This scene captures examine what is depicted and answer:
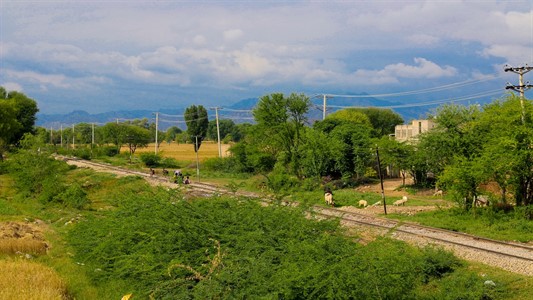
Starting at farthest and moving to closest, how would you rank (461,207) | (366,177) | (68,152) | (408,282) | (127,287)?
(68,152) < (366,177) < (461,207) < (127,287) < (408,282)

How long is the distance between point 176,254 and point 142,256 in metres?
0.95

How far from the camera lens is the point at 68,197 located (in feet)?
126

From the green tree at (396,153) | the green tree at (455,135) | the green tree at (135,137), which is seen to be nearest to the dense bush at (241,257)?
the green tree at (455,135)

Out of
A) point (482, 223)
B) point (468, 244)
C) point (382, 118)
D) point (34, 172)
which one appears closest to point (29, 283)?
point (468, 244)

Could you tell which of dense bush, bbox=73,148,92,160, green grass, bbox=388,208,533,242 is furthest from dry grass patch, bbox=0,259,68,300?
dense bush, bbox=73,148,92,160

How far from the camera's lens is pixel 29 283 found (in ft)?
53.7

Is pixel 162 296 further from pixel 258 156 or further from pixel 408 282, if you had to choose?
pixel 258 156

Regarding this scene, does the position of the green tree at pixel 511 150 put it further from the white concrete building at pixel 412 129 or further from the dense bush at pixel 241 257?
the white concrete building at pixel 412 129

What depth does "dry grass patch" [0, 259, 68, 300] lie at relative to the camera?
1496 cm

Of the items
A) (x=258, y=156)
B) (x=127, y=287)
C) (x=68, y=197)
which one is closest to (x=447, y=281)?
(x=127, y=287)

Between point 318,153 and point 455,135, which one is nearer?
point 455,135

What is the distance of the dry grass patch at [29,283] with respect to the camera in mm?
14961

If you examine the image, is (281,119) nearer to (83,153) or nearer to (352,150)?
(352,150)

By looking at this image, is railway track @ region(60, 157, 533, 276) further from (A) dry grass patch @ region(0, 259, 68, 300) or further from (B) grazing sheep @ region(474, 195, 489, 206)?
(A) dry grass patch @ region(0, 259, 68, 300)
